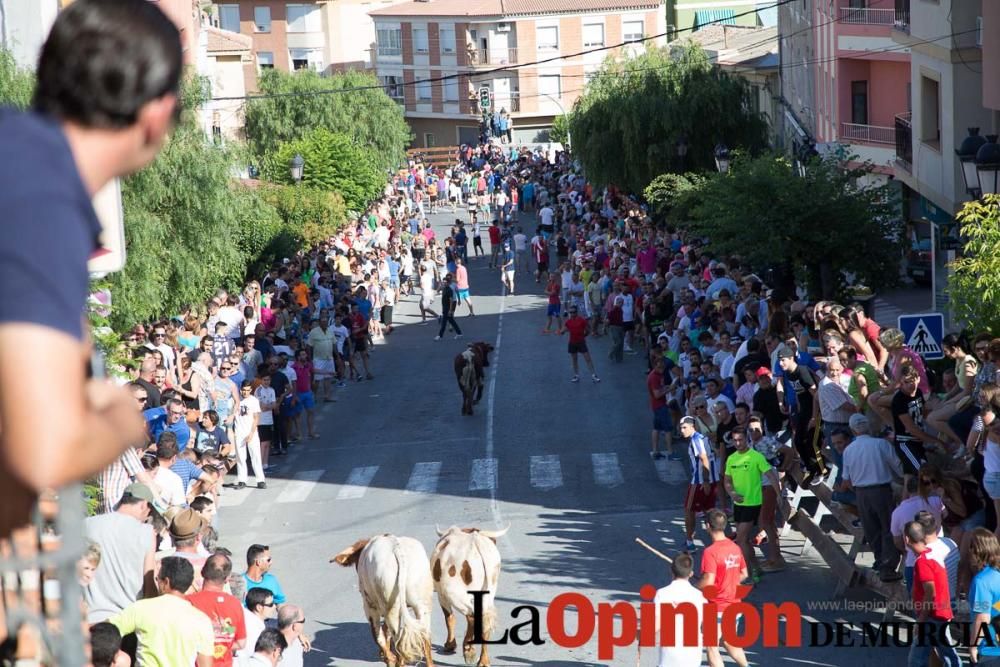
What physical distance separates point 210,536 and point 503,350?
1874 centimetres

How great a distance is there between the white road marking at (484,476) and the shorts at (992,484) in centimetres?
824

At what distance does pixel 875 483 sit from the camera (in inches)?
465

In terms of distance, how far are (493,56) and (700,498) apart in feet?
232

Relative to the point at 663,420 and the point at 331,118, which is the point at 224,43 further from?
the point at 663,420

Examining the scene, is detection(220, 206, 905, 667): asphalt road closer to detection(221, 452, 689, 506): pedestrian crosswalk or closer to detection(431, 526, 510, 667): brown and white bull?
detection(221, 452, 689, 506): pedestrian crosswalk

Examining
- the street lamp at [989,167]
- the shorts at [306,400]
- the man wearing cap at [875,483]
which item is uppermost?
the street lamp at [989,167]

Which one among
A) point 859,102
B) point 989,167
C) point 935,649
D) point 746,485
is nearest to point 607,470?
point 746,485

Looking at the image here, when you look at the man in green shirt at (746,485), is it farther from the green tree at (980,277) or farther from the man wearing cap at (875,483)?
the green tree at (980,277)

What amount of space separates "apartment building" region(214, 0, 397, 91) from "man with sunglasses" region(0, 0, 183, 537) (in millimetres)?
88091

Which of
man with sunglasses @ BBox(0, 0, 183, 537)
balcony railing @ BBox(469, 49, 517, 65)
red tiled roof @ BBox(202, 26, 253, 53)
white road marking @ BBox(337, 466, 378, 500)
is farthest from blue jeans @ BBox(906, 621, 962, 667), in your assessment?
balcony railing @ BBox(469, 49, 517, 65)

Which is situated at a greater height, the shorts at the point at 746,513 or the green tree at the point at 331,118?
the green tree at the point at 331,118

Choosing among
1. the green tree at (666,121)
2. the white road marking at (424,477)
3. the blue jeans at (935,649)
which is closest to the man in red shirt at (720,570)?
the blue jeans at (935,649)

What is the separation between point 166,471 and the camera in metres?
12.7

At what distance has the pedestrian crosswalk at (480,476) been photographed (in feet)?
59.1
